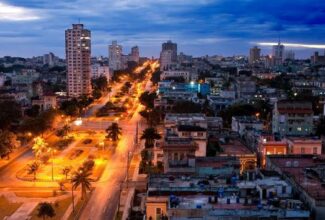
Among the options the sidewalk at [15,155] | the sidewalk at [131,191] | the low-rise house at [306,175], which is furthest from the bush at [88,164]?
the low-rise house at [306,175]

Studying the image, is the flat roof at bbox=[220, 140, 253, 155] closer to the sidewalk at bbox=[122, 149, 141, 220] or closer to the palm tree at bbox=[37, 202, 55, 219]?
the sidewalk at bbox=[122, 149, 141, 220]

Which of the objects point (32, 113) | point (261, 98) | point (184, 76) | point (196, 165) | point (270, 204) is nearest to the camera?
point (270, 204)

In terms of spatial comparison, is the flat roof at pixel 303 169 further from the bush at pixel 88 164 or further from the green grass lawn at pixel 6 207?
the green grass lawn at pixel 6 207

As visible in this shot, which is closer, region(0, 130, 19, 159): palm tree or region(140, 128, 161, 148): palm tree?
region(0, 130, 19, 159): palm tree

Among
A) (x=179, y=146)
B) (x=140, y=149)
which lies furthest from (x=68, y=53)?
(x=179, y=146)

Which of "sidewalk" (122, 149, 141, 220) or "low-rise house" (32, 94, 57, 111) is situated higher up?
"low-rise house" (32, 94, 57, 111)

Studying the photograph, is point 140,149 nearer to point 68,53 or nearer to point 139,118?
point 139,118

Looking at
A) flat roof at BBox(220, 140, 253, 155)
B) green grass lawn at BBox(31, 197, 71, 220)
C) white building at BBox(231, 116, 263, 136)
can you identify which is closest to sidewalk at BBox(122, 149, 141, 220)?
green grass lawn at BBox(31, 197, 71, 220)
